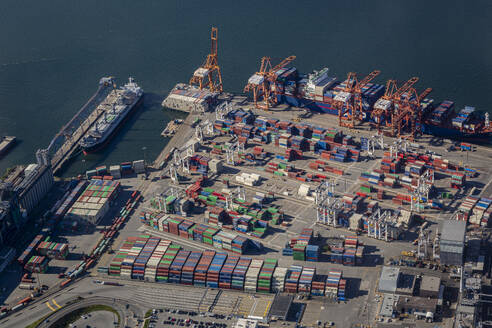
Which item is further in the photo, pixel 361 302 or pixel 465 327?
pixel 361 302

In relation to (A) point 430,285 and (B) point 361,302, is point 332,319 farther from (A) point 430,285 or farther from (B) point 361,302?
(A) point 430,285

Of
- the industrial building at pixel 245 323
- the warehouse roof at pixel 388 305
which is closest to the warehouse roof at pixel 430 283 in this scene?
the warehouse roof at pixel 388 305

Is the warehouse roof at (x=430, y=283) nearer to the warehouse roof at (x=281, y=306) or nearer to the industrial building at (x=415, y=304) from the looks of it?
the industrial building at (x=415, y=304)

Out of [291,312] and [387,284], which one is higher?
[387,284]

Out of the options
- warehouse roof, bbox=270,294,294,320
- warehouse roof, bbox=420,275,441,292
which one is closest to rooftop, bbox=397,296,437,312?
warehouse roof, bbox=420,275,441,292

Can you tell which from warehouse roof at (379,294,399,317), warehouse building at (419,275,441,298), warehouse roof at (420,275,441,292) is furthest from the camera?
warehouse roof at (420,275,441,292)

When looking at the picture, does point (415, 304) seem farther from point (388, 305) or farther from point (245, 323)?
point (245, 323)

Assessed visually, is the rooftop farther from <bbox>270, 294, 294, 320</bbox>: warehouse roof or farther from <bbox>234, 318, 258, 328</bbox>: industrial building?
<bbox>234, 318, 258, 328</bbox>: industrial building

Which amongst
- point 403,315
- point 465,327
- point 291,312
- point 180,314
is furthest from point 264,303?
point 465,327

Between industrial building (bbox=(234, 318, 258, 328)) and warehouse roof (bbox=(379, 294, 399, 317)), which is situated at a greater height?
warehouse roof (bbox=(379, 294, 399, 317))

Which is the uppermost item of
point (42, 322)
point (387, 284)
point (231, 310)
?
point (387, 284)

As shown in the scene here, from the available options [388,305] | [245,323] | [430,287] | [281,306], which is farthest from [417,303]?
[245,323]
